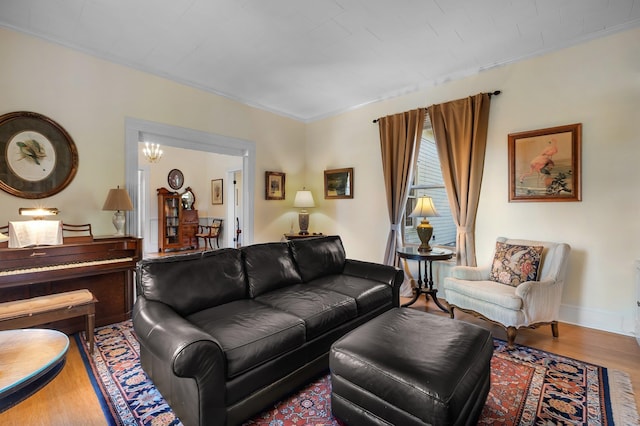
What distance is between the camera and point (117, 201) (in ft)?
10.1

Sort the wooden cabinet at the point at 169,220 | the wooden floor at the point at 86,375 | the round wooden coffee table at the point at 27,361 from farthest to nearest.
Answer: the wooden cabinet at the point at 169,220 < the wooden floor at the point at 86,375 < the round wooden coffee table at the point at 27,361

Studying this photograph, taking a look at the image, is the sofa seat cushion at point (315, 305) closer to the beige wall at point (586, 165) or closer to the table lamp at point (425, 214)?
the table lamp at point (425, 214)

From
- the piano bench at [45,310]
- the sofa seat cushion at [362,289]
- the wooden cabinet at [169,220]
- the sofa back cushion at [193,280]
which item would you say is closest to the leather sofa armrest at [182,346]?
the sofa back cushion at [193,280]

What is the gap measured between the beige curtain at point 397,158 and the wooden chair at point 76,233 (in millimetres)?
3605

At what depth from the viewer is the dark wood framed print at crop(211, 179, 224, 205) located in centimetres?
761

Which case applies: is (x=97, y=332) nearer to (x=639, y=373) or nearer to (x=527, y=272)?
(x=527, y=272)

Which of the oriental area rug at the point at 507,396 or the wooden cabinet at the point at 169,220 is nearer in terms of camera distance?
the oriental area rug at the point at 507,396

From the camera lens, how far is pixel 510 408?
1.80m

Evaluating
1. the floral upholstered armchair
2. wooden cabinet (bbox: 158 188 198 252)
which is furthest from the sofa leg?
wooden cabinet (bbox: 158 188 198 252)

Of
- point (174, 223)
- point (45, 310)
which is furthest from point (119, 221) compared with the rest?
point (174, 223)

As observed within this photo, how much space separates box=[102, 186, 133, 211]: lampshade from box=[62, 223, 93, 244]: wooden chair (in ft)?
0.98

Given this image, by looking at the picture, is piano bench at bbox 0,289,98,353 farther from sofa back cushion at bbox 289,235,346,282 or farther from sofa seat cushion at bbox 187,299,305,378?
sofa back cushion at bbox 289,235,346,282

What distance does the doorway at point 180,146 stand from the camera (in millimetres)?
3453

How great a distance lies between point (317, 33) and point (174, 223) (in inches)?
251
